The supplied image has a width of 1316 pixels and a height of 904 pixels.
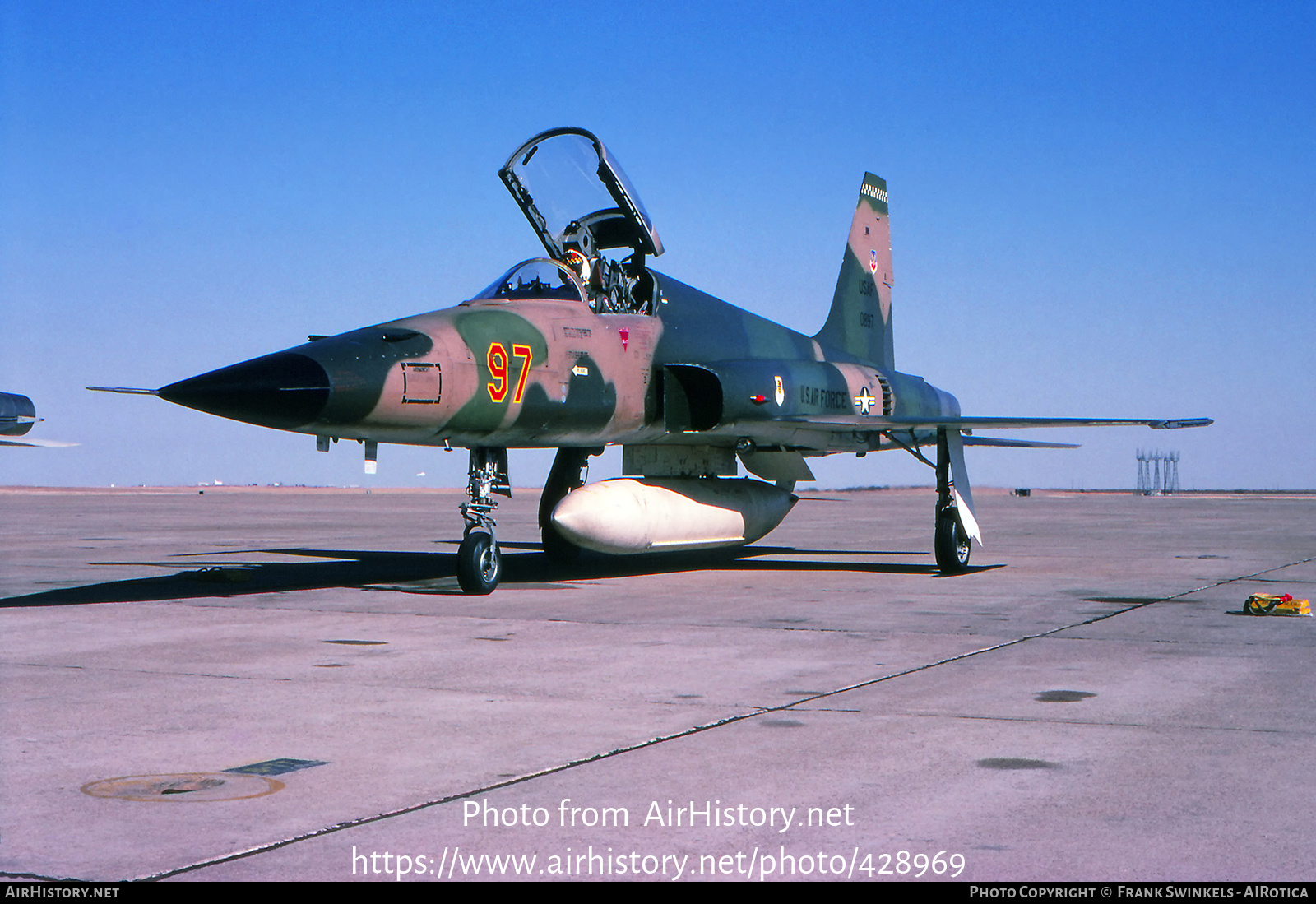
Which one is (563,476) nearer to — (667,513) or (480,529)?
(667,513)

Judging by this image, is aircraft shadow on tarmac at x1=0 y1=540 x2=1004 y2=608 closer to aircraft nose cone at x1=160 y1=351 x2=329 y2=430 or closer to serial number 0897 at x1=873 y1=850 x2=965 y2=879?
aircraft nose cone at x1=160 y1=351 x2=329 y2=430

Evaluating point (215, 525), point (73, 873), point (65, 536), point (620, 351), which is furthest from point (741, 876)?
point (215, 525)

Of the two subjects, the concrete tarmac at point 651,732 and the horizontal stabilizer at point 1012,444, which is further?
the horizontal stabilizer at point 1012,444

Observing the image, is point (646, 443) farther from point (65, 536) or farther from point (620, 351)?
point (65, 536)

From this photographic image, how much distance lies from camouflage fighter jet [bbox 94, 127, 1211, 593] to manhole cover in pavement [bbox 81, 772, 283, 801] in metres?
4.89

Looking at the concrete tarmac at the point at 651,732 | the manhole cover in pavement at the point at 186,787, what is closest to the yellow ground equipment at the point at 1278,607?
the concrete tarmac at the point at 651,732

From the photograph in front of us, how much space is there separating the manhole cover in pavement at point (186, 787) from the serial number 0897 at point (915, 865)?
2.10 meters

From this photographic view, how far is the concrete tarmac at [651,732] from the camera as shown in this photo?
372cm

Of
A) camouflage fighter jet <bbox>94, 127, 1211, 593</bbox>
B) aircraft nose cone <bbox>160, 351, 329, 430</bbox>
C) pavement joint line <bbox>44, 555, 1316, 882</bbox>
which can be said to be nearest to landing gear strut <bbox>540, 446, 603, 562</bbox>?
camouflage fighter jet <bbox>94, 127, 1211, 593</bbox>

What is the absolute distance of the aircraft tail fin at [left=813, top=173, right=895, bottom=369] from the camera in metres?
19.4

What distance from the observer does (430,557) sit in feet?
54.4

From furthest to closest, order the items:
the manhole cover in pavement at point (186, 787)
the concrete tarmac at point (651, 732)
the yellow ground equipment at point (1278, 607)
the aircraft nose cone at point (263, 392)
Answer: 1. the yellow ground equipment at point (1278, 607)
2. the aircraft nose cone at point (263, 392)
3. the manhole cover in pavement at point (186, 787)
4. the concrete tarmac at point (651, 732)

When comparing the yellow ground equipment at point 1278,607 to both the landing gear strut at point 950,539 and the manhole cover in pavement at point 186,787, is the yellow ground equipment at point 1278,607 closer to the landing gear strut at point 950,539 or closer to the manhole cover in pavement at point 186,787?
the landing gear strut at point 950,539

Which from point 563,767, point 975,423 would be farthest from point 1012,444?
point 563,767
